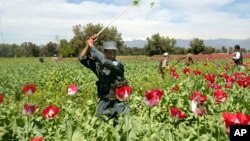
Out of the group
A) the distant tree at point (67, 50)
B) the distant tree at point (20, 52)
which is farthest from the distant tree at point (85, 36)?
the distant tree at point (20, 52)

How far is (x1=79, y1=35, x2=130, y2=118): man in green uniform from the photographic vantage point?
625cm

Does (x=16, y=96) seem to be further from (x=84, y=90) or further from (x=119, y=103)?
(x=119, y=103)

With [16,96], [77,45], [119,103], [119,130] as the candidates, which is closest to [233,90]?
[119,103]

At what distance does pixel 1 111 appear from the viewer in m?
7.16

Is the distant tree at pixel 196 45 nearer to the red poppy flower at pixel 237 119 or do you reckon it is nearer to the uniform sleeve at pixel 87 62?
the uniform sleeve at pixel 87 62

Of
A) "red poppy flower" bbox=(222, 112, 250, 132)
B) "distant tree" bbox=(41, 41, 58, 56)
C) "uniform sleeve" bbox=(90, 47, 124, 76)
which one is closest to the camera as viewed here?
"red poppy flower" bbox=(222, 112, 250, 132)

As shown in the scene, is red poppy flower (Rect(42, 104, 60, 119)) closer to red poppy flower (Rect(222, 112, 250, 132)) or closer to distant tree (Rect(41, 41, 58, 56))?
red poppy flower (Rect(222, 112, 250, 132))

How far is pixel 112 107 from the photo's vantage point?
6.68 m

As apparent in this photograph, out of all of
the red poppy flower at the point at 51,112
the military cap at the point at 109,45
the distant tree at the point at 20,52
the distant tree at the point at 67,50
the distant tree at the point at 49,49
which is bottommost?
the distant tree at the point at 20,52

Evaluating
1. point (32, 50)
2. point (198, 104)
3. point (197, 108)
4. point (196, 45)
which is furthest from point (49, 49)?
point (197, 108)

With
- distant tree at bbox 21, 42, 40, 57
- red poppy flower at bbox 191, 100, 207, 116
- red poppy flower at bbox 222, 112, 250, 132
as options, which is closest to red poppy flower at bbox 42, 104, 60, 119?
red poppy flower at bbox 191, 100, 207, 116

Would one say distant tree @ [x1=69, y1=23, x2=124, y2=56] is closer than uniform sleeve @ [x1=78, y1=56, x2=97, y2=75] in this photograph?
No

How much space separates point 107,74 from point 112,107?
49 cm

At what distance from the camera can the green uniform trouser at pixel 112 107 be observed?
6.62m
